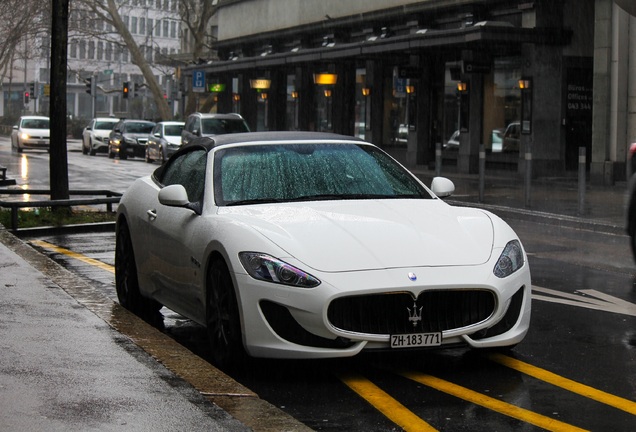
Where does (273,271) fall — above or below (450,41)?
below

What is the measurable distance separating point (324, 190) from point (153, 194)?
A: 1.68m

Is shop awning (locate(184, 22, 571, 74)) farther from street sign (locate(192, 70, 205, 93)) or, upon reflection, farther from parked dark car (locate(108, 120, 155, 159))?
parked dark car (locate(108, 120, 155, 159))

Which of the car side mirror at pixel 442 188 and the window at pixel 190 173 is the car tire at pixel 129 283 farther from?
the car side mirror at pixel 442 188

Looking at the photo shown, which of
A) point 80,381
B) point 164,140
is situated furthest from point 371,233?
point 164,140

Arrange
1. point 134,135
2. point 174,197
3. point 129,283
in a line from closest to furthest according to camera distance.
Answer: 1. point 174,197
2. point 129,283
3. point 134,135

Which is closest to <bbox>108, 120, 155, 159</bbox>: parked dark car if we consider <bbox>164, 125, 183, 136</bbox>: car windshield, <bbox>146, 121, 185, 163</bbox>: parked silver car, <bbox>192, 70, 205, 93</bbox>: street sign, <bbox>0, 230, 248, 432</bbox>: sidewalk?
<bbox>192, 70, 205, 93</bbox>: street sign

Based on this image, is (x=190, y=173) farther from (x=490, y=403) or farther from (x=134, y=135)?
(x=134, y=135)

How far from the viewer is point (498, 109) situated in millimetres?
36188

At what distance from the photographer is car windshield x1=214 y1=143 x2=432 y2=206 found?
8.22 metres

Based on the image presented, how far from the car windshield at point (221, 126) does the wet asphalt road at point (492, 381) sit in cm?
2656

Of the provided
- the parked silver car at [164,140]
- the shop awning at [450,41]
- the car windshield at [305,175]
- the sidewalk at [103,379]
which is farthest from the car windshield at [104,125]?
the car windshield at [305,175]

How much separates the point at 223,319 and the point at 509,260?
1.73m

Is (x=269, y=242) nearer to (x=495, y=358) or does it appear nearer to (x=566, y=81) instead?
(x=495, y=358)

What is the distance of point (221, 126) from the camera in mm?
36719
